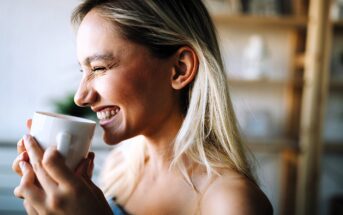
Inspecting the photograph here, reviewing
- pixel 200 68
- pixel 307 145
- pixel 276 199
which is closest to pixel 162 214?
pixel 200 68

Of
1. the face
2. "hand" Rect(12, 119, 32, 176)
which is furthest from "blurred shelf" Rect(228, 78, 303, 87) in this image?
"hand" Rect(12, 119, 32, 176)

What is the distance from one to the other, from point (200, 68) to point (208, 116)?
11 centimetres

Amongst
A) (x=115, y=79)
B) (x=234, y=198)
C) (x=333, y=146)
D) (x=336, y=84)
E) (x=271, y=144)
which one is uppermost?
(x=115, y=79)

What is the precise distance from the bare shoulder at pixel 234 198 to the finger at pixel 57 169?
266mm

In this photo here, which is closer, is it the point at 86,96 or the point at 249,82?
the point at 86,96

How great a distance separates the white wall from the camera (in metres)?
3.11

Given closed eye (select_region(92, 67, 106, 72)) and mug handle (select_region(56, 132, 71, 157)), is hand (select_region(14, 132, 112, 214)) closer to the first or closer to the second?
mug handle (select_region(56, 132, 71, 157))

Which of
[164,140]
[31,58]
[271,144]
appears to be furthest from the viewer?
[31,58]

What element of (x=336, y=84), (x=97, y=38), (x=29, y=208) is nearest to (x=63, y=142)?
(x=29, y=208)

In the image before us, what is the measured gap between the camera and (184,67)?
2.89ft

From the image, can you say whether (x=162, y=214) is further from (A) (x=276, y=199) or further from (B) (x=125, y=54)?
(A) (x=276, y=199)

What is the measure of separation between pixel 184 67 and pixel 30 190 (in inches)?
16.2

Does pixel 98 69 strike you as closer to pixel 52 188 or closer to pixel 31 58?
pixel 52 188

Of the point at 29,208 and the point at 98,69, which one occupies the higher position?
the point at 98,69
